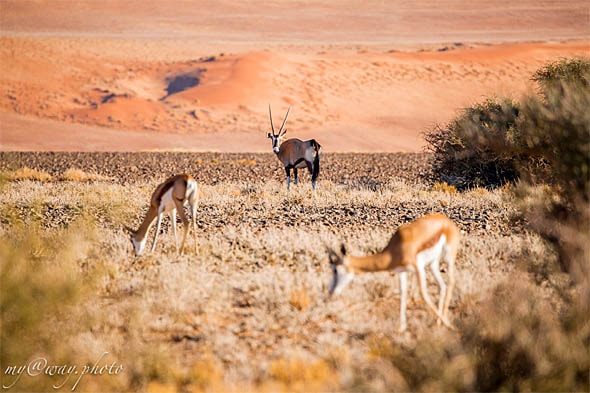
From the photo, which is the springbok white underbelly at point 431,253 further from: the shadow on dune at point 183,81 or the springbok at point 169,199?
the shadow on dune at point 183,81

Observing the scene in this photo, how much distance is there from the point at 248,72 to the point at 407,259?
7194 centimetres

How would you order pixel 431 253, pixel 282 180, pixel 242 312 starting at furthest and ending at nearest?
pixel 282 180 → pixel 242 312 → pixel 431 253

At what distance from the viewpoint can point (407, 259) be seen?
25.2ft

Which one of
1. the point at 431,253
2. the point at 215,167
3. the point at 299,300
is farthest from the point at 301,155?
the point at 431,253

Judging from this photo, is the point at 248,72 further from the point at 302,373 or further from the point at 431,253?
the point at 302,373

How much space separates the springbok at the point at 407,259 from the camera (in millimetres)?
7664

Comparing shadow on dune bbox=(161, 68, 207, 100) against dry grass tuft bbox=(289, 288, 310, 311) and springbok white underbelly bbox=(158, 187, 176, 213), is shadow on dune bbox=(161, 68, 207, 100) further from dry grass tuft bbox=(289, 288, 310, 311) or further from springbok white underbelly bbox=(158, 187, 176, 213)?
dry grass tuft bbox=(289, 288, 310, 311)

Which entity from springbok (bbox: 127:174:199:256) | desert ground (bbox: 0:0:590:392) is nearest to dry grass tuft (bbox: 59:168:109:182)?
desert ground (bbox: 0:0:590:392)

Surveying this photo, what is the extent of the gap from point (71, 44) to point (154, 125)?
3687cm

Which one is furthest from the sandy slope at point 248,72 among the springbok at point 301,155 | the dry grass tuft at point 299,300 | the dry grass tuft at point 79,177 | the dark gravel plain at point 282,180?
the dry grass tuft at point 299,300

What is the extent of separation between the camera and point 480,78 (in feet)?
278

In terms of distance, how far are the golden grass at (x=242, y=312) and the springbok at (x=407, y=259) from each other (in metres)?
0.42

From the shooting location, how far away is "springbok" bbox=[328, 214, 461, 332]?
766 centimetres

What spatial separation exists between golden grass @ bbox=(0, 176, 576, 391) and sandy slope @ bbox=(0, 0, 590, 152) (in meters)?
38.0
